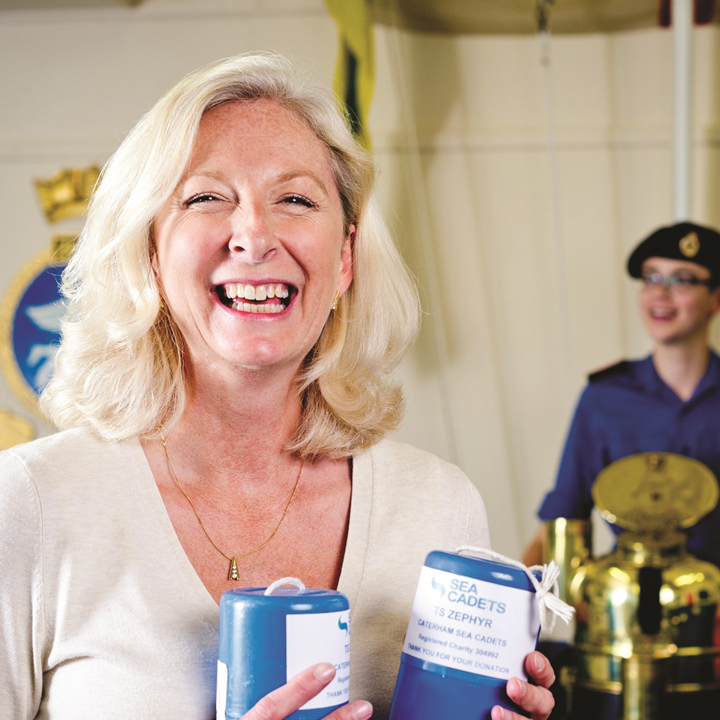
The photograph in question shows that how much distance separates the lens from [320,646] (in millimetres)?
727

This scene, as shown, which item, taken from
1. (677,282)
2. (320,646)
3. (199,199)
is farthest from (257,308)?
(677,282)

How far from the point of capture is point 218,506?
3.14 ft

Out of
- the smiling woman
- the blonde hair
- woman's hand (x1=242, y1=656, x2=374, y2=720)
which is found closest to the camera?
woman's hand (x1=242, y1=656, x2=374, y2=720)

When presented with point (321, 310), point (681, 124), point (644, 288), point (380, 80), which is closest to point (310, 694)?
point (321, 310)

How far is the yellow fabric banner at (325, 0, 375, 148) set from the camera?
2369 millimetres

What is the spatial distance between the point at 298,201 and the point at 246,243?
4.1 inches

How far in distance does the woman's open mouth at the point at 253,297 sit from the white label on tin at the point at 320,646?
0.33 meters

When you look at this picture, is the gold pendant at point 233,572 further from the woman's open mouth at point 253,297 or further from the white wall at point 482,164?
the white wall at point 482,164

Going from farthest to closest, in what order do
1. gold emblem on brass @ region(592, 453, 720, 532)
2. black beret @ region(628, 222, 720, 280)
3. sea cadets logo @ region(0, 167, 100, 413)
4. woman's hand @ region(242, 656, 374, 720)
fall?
sea cadets logo @ region(0, 167, 100, 413), black beret @ region(628, 222, 720, 280), gold emblem on brass @ region(592, 453, 720, 532), woman's hand @ region(242, 656, 374, 720)

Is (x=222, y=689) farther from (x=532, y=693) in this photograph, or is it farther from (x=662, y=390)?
(x=662, y=390)

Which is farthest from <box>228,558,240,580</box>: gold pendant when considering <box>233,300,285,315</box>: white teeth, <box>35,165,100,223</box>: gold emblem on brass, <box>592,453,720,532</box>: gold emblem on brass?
<box>35,165,100,223</box>: gold emblem on brass

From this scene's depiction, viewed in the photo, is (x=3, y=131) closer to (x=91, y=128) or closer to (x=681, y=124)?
(x=91, y=128)

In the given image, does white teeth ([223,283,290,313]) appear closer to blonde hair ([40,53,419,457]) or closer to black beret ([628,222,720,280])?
blonde hair ([40,53,419,457])

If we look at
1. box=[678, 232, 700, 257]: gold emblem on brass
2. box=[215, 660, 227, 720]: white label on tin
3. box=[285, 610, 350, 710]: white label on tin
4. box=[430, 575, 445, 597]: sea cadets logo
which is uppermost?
box=[678, 232, 700, 257]: gold emblem on brass
